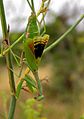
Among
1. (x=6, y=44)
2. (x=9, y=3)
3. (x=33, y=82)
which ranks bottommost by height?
(x=33, y=82)

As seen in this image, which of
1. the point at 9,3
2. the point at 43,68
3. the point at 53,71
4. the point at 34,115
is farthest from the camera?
the point at 43,68

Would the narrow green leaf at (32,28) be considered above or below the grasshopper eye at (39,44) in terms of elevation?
above

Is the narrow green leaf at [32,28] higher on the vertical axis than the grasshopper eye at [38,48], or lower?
higher

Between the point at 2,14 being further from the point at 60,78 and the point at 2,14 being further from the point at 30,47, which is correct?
the point at 60,78

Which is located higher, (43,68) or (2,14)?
(43,68)

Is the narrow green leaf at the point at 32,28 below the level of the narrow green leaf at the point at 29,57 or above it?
above

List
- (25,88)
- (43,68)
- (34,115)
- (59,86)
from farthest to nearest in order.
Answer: (43,68) < (59,86) < (34,115) < (25,88)

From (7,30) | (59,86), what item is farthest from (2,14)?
(59,86)

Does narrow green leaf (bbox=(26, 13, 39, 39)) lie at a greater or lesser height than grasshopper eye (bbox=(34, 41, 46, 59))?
greater

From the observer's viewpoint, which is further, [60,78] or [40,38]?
[60,78]

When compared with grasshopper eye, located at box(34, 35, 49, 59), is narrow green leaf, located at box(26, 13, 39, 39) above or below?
above
